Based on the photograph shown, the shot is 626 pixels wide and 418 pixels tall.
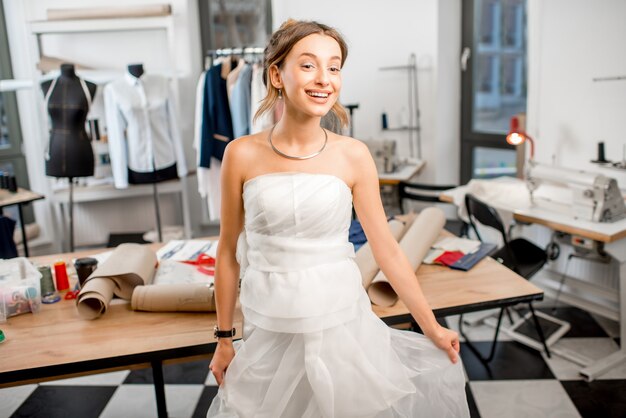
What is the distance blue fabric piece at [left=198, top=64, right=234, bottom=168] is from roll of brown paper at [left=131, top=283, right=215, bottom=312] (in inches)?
103

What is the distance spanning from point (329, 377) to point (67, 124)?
3404mm

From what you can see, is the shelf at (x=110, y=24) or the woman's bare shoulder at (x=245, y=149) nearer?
the woman's bare shoulder at (x=245, y=149)

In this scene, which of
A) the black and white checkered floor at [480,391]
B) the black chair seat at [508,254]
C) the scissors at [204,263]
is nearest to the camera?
the scissors at [204,263]

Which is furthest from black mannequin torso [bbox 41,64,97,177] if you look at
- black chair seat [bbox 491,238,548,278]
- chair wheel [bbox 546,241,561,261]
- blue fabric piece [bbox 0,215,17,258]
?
chair wheel [bbox 546,241,561,261]

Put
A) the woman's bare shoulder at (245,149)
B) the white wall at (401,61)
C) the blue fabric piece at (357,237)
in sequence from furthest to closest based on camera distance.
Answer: the white wall at (401,61) < the blue fabric piece at (357,237) < the woman's bare shoulder at (245,149)

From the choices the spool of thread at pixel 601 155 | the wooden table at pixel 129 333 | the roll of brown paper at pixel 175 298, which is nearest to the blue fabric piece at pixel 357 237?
the wooden table at pixel 129 333

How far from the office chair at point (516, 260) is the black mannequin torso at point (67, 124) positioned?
8.91 ft

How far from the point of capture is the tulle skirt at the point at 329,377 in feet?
4.26

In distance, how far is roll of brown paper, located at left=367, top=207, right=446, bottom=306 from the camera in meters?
1.90

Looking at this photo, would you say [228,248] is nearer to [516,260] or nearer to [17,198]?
[516,260]

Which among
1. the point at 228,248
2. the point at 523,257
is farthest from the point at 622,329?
the point at 228,248

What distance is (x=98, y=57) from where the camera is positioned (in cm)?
492

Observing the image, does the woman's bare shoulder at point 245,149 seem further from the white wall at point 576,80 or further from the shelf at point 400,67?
the shelf at point 400,67

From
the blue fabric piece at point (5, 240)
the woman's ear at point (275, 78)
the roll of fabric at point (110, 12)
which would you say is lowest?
the blue fabric piece at point (5, 240)
